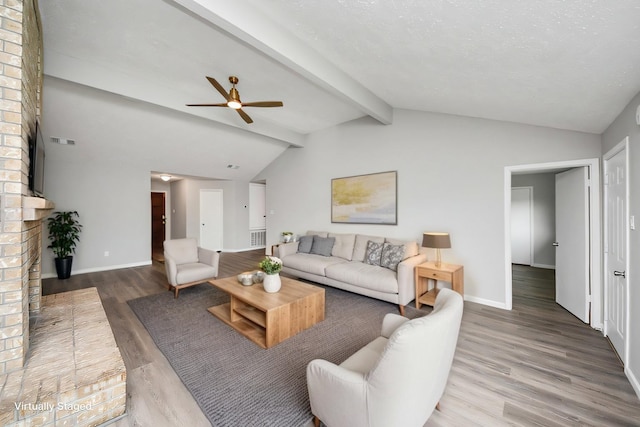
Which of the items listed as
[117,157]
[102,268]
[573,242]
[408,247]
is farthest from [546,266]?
[102,268]

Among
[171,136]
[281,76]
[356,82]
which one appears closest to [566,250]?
[356,82]

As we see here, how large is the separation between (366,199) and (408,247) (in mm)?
1364

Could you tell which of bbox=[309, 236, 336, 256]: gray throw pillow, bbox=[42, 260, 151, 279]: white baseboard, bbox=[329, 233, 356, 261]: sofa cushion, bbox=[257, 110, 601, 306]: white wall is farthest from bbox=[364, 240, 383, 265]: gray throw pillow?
bbox=[42, 260, 151, 279]: white baseboard

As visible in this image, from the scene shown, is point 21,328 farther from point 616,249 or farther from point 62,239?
point 616,249

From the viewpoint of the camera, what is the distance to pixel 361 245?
4523 mm

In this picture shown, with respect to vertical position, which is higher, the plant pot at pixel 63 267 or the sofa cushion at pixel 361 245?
the sofa cushion at pixel 361 245

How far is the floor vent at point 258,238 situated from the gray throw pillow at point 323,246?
12.5 ft

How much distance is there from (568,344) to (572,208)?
5.47 ft

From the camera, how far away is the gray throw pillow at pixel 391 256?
3740 millimetres

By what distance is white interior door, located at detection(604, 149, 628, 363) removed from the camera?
7.23 feet

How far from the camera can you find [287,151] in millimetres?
6684

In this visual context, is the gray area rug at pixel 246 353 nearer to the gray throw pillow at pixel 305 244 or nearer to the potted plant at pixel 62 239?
the gray throw pillow at pixel 305 244

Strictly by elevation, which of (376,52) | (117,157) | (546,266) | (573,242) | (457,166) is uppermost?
(376,52)

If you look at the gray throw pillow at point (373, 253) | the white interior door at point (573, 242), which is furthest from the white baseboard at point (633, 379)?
the gray throw pillow at point (373, 253)
